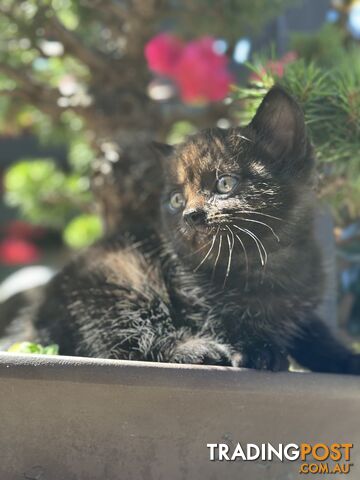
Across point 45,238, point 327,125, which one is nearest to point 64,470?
A: point 327,125

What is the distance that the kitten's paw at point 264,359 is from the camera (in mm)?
660

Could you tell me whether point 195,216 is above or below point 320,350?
above

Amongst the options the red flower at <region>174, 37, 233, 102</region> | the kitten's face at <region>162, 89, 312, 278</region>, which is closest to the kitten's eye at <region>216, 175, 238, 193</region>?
the kitten's face at <region>162, 89, 312, 278</region>

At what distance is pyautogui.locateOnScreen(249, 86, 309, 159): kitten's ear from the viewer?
2.31ft

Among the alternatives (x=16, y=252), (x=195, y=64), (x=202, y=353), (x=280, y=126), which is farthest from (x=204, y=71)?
(x=16, y=252)

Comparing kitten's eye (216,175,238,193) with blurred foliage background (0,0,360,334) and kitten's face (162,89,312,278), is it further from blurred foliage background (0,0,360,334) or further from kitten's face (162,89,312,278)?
blurred foliage background (0,0,360,334)

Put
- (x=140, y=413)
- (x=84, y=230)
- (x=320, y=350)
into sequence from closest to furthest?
(x=140, y=413), (x=320, y=350), (x=84, y=230)

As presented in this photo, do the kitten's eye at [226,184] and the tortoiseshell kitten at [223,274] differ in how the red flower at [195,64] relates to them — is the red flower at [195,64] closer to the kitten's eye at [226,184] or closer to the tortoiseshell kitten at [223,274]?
the tortoiseshell kitten at [223,274]

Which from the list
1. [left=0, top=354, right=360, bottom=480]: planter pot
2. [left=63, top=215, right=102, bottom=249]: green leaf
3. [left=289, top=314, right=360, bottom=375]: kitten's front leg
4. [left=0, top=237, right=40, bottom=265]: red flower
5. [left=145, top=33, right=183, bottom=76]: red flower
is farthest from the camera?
[left=0, top=237, right=40, bottom=265]: red flower

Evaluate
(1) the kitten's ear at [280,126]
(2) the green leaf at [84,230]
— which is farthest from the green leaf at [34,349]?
(2) the green leaf at [84,230]

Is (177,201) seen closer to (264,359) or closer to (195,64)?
(264,359)

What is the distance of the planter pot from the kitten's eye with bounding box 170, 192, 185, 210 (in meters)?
0.24

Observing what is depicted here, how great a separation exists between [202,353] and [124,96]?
0.64 meters

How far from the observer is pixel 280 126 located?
715mm
